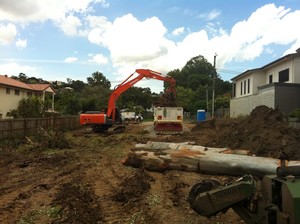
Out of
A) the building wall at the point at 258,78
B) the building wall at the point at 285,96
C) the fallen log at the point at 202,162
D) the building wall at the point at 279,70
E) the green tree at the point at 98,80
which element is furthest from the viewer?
the green tree at the point at 98,80

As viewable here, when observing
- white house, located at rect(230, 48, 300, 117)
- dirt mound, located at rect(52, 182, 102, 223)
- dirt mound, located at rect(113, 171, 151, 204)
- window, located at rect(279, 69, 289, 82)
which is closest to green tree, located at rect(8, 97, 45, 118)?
white house, located at rect(230, 48, 300, 117)

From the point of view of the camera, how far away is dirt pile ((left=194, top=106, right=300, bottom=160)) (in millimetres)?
12125

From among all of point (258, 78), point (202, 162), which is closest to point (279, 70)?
point (258, 78)

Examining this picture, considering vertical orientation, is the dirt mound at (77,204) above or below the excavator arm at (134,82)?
below

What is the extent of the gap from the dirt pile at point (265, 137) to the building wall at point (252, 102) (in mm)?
12129

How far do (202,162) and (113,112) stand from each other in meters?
18.1

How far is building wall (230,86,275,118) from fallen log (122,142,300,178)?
20021 millimetres

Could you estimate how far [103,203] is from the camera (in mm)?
7219

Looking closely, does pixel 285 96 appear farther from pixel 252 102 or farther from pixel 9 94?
pixel 9 94

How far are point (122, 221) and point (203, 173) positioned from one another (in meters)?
4.37

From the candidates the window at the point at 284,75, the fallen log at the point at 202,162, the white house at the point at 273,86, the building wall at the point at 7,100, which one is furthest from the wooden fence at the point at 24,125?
the window at the point at 284,75

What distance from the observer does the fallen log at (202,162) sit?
29.5 ft

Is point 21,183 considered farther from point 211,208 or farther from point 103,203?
point 211,208

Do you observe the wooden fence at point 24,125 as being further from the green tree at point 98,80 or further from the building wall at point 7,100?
the green tree at point 98,80
